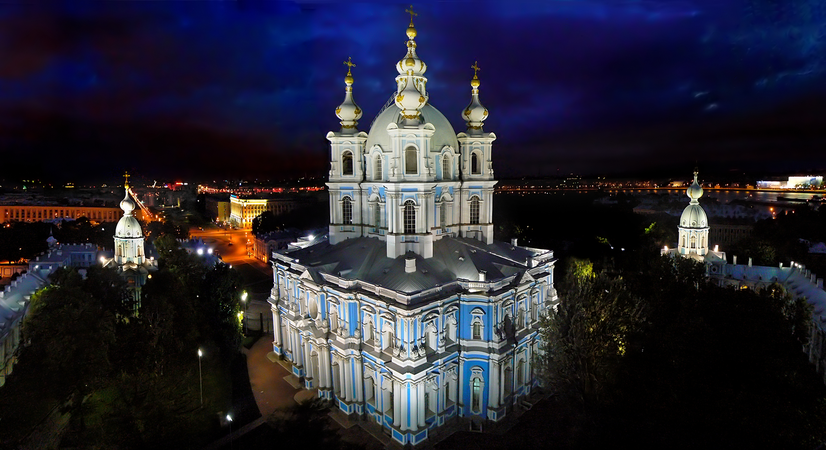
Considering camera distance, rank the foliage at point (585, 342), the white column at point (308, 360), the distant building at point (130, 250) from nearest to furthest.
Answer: the foliage at point (585, 342)
the white column at point (308, 360)
the distant building at point (130, 250)

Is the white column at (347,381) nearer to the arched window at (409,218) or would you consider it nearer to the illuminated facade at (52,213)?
the arched window at (409,218)

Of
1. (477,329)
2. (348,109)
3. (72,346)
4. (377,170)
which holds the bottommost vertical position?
(477,329)

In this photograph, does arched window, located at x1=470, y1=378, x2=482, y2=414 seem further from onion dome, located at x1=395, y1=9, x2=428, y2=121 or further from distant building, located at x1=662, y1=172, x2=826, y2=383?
distant building, located at x1=662, y1=172, x2=826, y2=383

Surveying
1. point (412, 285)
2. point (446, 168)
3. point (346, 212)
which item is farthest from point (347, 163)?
point (412, 285)

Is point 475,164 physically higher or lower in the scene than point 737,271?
higher

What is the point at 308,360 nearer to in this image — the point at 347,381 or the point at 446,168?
the point at 347,381

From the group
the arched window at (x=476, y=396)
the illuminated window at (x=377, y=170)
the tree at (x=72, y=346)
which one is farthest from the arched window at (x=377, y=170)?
the tree at (x=72, y=346)

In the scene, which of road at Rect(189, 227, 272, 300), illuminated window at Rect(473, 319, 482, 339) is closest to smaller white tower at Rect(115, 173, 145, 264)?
road at Rect(189, 227, 272, 300)

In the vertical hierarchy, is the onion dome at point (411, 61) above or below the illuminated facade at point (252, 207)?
above
